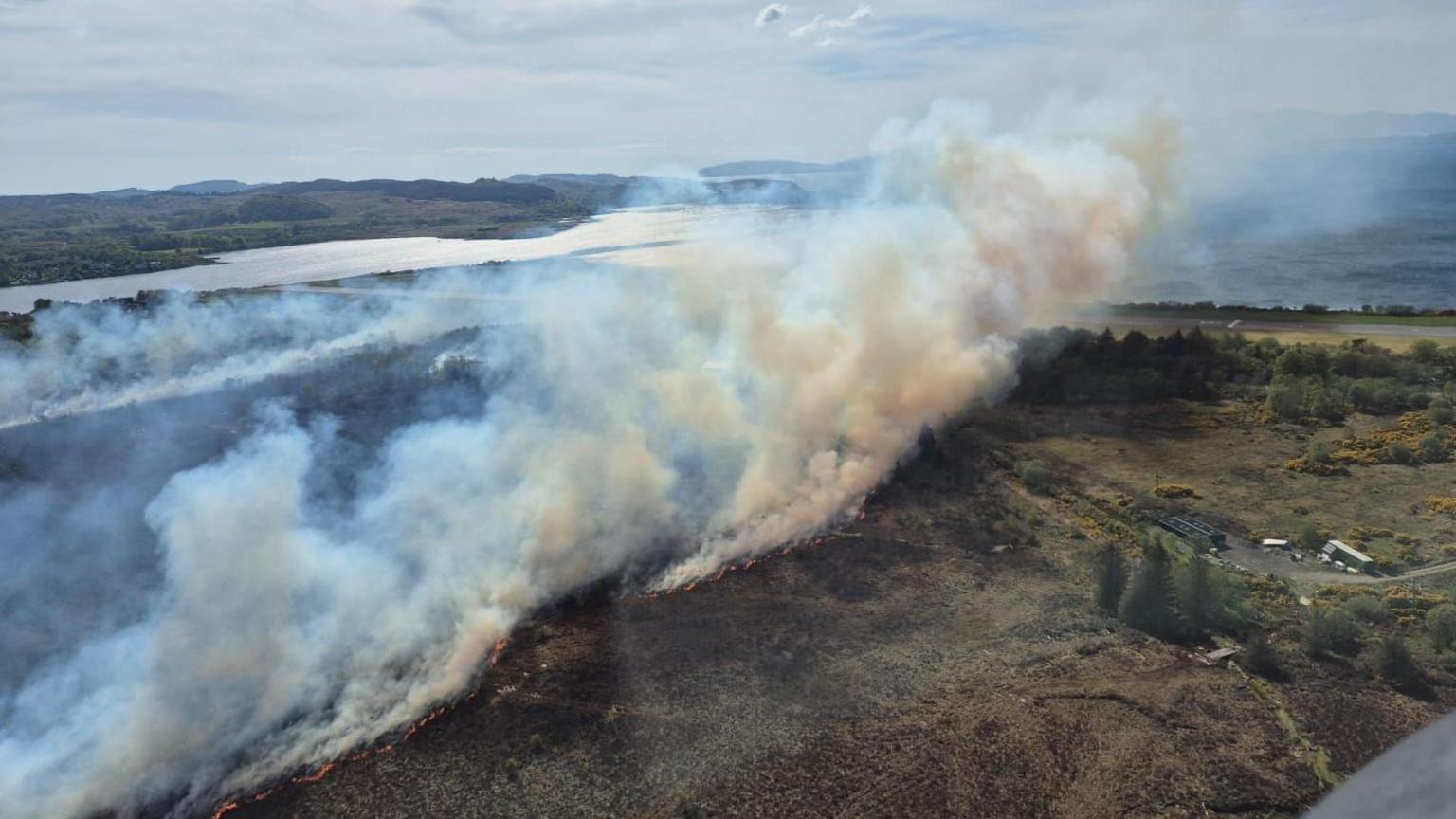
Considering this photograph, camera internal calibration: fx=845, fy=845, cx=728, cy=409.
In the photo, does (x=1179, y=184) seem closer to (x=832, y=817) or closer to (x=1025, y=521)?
(x=1025, y=521)

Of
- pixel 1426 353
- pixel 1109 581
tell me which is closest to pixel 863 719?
pixel 1109 581

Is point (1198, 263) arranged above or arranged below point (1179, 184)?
below

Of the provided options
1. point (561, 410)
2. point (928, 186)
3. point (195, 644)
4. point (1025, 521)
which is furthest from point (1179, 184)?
point (195, 644)

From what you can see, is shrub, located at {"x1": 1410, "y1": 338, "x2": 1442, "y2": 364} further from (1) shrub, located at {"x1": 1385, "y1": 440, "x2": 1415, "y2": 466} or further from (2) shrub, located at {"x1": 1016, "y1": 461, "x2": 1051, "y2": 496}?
(2) shrub, located at {"x1": 1016, "y1": 461, "x2": 1051, "y2": 496}

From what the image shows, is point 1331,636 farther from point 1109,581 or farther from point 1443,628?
point 1109,581

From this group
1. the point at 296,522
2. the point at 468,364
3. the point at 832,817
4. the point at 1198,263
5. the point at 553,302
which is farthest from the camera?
the point at 1198,263

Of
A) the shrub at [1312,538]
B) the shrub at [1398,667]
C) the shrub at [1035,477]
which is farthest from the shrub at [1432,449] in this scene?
the shrub at [1398,667]
